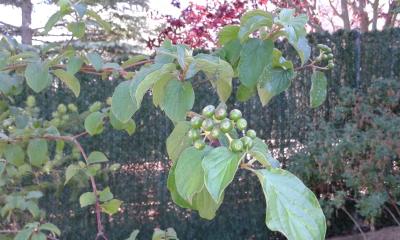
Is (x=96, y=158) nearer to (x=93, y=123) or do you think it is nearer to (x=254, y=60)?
(x=93, y=123)

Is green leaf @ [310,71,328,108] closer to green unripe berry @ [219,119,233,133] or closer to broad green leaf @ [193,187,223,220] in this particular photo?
broad green leaf @ [193,187,223,220]

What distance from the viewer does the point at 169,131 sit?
5.36 m

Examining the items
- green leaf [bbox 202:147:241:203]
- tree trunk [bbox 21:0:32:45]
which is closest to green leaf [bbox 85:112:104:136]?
green leaf [bbox 202:147:241:203]

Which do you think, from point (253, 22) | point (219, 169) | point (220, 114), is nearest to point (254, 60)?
point (253, 22)

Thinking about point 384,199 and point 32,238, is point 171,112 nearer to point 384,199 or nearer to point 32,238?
point 32,238

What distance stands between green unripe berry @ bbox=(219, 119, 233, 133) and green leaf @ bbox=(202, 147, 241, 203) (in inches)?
2.1

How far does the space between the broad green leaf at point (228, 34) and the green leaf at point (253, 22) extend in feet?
0.34

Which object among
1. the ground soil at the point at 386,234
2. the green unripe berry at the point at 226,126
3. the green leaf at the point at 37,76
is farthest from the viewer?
the ground soil at the point at 386,234

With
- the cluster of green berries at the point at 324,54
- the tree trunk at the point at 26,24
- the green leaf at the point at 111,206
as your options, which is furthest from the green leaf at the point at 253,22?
the tree trunk at the point at 26,24

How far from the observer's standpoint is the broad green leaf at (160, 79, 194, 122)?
1.07 meters

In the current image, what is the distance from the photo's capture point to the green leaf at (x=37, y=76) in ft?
5.19

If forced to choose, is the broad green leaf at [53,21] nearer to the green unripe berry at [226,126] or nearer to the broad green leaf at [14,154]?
the broad green leaf at [14,154]

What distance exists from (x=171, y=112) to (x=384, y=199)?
152 inches

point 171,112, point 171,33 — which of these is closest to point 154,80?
point 171,112
